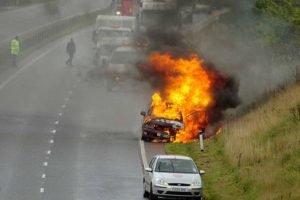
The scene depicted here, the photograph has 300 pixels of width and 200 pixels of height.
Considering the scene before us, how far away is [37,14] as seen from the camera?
104312mm

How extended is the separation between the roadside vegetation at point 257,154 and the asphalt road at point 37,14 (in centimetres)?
4691

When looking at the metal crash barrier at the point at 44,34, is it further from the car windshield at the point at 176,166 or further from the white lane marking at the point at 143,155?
the car windshield at the point at 176,166

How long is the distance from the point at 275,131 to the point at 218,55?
1833 centimetres

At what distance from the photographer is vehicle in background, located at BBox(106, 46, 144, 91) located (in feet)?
185

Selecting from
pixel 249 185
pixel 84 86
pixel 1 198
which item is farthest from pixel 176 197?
pixel 84 86

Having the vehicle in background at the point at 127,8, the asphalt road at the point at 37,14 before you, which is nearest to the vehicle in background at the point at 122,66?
the vehicle in background at the point at 127,8

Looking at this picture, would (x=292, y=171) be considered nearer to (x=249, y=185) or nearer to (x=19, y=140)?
(x=249, y=185)

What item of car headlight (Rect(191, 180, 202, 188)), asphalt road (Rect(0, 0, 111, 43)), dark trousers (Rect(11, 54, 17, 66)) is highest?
car headlight (Rect(191, 180, 202, 188))

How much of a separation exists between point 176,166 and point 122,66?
28.2 m

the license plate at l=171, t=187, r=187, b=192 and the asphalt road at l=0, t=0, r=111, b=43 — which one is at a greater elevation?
the license plate at l=171, t=187, r=187, b=192

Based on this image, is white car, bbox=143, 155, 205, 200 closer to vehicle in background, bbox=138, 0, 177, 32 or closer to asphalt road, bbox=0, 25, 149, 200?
asphalt road, bbox=0, 25, 149, 200

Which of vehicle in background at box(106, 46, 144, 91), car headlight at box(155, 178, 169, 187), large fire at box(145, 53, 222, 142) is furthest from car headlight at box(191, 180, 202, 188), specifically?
vehicle in background at box(106, 46, 144, 91)

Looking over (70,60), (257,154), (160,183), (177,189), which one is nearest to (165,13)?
(70,60)

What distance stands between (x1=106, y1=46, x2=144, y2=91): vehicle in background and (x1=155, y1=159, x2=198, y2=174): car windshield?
85.4ft
